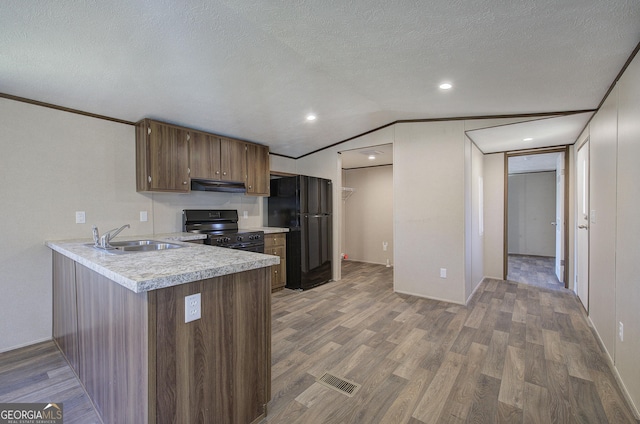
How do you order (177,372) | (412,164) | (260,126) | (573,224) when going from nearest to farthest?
(177,372) < (260,126) < (412,164) < (573,224)

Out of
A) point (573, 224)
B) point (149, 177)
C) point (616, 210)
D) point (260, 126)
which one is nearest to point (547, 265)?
point (573, 224)

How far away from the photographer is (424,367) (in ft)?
7.09

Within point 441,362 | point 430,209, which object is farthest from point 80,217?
point 430,209

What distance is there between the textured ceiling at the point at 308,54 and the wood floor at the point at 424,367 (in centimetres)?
221

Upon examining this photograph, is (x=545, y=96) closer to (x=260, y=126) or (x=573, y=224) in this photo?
(x=573, y=224)

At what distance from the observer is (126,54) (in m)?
1.91

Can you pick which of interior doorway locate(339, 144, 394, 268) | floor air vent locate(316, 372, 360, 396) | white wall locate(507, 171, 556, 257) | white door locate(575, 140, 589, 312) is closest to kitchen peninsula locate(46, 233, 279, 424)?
floor air vent locate(316, 372, 360, 396)

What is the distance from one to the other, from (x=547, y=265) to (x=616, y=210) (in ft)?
15.9

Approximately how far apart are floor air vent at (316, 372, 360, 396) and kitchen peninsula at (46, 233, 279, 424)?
0.49 metres

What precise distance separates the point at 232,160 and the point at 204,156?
42 cm

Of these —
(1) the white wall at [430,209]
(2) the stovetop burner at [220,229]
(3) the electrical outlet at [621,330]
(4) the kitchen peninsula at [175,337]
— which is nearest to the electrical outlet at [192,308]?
(4) the kitchen peninsula at [175,337]

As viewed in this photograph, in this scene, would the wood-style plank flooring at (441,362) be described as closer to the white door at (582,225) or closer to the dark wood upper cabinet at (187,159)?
the white door at (582,225)

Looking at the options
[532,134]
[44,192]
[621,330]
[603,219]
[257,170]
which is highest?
[532,134]

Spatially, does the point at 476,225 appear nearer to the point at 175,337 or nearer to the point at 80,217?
the point at 175,337
